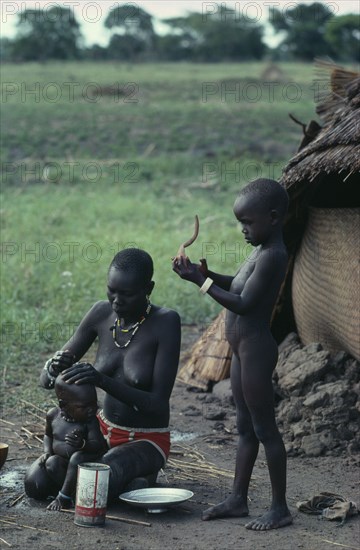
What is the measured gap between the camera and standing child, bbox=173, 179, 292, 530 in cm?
413

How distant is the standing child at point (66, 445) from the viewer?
4211 mm

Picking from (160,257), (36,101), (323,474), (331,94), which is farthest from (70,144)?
(323,474)

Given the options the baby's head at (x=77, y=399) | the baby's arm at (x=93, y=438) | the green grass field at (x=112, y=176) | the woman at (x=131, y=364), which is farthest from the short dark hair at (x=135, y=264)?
the green grass field at (x=112, y=176)

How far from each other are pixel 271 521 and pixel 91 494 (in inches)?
31.3

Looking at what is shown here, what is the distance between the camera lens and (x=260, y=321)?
13.8 feet

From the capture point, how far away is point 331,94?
7016 mm

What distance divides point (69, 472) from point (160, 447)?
50 centimetres

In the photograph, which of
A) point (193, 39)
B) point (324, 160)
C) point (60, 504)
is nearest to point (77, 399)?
point (60, 504)

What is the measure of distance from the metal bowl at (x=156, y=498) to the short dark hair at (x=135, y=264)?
962 mm

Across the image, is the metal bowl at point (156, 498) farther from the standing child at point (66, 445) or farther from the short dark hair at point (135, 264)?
the short dark hair at point (135, 264)

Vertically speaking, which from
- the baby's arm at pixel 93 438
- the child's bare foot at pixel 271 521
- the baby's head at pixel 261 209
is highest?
the baby's head at pixel 261 209

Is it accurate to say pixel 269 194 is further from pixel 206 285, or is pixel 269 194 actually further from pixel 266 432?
pixel 266 432

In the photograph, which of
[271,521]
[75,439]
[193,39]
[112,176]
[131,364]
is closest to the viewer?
[271,521]

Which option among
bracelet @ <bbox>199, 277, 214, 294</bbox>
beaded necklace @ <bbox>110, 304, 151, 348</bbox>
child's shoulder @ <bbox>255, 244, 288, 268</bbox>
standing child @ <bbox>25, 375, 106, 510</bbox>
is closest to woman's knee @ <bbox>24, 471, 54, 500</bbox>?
standing child @ <bbox>25, 375, 106, 510</bbox>
